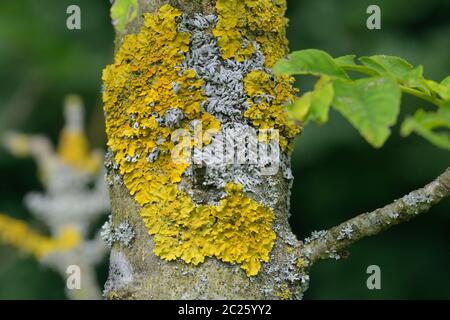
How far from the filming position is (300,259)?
3.67 ft

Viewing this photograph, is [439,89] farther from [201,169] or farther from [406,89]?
[201,169]

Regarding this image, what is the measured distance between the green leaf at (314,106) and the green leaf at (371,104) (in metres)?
0.01

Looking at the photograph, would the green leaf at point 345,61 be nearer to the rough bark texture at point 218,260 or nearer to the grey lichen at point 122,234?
the rough bark texture at point 218,260

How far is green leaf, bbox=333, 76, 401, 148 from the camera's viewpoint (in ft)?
2.63

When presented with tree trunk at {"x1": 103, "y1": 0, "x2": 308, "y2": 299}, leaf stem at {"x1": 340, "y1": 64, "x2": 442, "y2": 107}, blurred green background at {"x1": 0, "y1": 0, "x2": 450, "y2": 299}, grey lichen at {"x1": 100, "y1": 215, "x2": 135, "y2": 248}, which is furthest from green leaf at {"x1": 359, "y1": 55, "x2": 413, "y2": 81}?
blurred green background at {"x1": 0, "y1": 0, "x2": 450, "y2": 299}

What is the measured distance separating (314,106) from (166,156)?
325 mm

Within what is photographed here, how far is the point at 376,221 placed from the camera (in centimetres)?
111

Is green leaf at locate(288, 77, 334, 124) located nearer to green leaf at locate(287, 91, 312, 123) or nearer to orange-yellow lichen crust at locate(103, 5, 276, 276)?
green leaf at locate(287, 91, 312, 123)

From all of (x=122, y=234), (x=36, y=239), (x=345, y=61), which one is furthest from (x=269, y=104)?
(x=36, y=239)

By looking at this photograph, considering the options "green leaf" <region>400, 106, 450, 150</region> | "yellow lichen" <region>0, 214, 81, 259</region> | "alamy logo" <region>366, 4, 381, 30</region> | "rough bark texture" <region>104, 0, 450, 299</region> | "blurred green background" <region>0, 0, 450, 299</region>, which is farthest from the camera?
"blurred green background" <region>0, 0, 450, 299</region>

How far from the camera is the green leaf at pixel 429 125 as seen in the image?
2.50 feet

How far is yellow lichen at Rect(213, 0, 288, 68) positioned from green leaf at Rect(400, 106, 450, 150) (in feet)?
1.27
